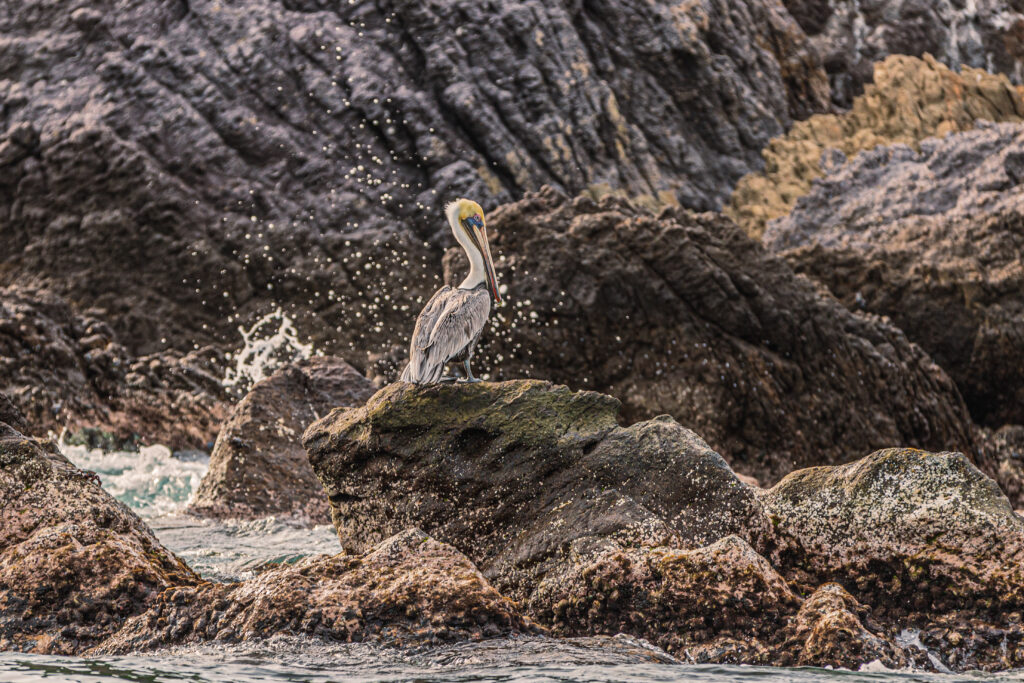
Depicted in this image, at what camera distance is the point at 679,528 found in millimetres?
7070

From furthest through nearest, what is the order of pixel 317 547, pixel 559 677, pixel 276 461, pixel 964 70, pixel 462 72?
pixel 964 70
pixel 462 72
pixel 276 461
pixel 317 547
pixel 559 677

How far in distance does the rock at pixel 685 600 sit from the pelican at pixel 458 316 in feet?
6.15

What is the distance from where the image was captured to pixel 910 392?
14.9 meters

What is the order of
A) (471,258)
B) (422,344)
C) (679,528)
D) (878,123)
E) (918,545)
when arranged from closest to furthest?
1. (918,545)
2. (679,528)
3. (422,344)
4. (471,258)
5. (878,123)

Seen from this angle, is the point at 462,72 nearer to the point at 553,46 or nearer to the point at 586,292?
the point at 553,46

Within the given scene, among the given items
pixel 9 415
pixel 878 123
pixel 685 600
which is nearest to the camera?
pixel 685 600

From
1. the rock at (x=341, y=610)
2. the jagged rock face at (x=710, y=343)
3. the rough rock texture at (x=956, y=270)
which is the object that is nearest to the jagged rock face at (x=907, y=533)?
the rock at (x=341, y=610)

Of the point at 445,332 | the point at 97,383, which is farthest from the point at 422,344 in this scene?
the point at 97,383

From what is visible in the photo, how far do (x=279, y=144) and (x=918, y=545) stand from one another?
1765 centimetres

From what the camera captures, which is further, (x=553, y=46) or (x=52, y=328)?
(x=553, y=46)

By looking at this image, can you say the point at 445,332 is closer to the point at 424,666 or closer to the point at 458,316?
the point at 458,316

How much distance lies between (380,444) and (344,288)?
41.3 feet

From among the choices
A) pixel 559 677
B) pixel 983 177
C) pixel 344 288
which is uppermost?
pixel 559 677

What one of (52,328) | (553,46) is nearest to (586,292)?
(52,328)
